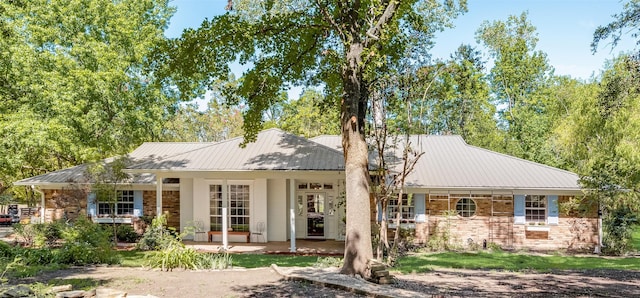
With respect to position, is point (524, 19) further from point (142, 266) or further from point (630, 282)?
point (142, 266)

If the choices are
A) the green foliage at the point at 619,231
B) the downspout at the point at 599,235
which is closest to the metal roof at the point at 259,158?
the downspout at the point at 599,235

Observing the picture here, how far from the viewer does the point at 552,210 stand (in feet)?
57.9

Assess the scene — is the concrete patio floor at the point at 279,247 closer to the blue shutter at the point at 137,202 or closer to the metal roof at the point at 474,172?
the blue shutter at the point at 137,202

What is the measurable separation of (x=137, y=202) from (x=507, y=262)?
48.3 ft

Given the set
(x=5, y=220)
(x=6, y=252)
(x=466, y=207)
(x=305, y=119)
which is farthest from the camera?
(x=305, y=119)

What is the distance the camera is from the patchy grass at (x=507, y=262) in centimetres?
1284

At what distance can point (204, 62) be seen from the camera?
41.5ft

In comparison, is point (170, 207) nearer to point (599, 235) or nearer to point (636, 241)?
point (599, 235)

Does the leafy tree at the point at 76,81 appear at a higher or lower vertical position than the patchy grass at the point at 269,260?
higher

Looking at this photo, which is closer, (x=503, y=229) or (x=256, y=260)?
(x=256, y=260)

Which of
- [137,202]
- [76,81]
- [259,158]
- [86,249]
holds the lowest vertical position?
[86,249]

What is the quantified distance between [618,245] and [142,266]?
626 inches

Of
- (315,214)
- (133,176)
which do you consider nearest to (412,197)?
(315,214)

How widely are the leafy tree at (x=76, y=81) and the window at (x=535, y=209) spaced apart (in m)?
15.8
